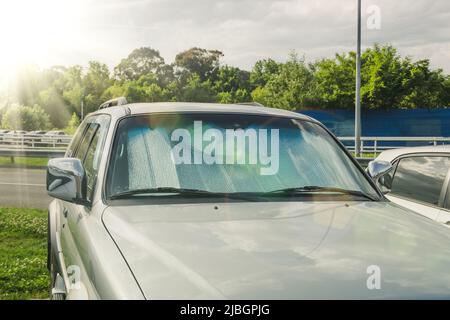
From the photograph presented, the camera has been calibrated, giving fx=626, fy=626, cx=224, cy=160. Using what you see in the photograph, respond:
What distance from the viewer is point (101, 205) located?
3250mm

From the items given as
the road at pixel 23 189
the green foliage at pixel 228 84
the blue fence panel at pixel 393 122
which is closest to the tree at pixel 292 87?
the green foliage at pixel 228 84

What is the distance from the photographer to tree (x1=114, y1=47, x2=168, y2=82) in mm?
109438

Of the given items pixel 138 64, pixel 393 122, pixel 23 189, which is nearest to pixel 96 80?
pixel 138 64

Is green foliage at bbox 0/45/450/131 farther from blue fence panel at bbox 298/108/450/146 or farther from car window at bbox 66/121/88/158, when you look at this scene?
car window at bbox 66/121/88/158

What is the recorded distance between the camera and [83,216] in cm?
342

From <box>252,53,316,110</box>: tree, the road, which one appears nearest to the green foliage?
<box>252,53,316,110</box>: tree

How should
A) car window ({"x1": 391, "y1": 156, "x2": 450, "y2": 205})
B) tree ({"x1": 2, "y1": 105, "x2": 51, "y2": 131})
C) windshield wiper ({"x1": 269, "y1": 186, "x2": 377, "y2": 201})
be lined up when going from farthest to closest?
tree ({"x1": 2, "y1": 105, "x2": 51, "y2": 131})
car window ({"x1": 391, "y1": 156, "x2": 450, "y2": 205})
windshield wiper ({"x1": 269, "y1": 186, "x2": 377, "y2": 201})

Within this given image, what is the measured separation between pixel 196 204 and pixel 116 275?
3.06 ft

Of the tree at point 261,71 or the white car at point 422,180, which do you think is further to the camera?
the tree at point 261,71

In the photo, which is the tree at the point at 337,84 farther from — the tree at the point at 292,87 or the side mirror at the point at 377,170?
the side mirror at the point at 377,170

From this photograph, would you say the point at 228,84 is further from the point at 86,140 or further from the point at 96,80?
the point at 86,140

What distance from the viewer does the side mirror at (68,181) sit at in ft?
11.3

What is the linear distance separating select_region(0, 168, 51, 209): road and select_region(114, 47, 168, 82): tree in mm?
87437
